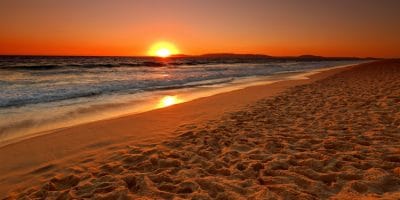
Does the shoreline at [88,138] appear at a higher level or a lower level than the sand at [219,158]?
lower

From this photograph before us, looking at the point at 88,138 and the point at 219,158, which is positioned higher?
the point at 219,158

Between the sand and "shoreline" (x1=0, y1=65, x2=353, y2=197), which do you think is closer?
the sand

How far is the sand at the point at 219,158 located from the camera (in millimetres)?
3588

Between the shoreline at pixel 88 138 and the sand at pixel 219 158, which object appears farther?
the shoreline at pixel 88 138

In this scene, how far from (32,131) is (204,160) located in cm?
470

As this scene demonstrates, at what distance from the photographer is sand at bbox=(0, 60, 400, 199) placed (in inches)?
141

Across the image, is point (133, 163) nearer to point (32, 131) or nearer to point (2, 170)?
point (2, 170)

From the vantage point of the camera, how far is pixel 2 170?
4.62 metres

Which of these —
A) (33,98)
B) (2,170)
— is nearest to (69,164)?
(2,170)

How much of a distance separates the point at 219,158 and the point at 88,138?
Answer: 3.16m

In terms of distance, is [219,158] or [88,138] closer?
[219,158]

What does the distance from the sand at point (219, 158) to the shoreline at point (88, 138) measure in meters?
0.02

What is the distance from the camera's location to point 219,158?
4.68m

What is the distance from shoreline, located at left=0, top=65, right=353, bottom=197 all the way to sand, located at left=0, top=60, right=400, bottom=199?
0.07ft
